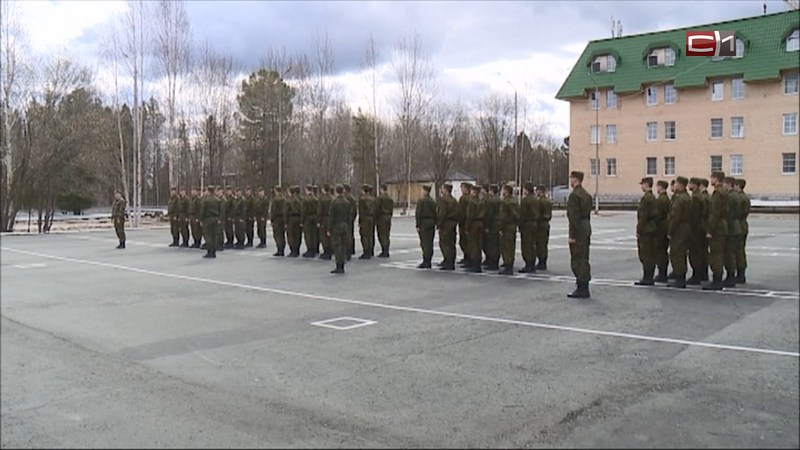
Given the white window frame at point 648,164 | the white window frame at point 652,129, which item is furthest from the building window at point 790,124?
the white window frame at point 648,164

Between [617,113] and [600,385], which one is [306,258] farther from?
[600,385]

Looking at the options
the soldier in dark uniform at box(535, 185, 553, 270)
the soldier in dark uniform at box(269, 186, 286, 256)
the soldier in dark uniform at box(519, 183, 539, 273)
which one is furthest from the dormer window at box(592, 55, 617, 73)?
the soldier in dark uniform at box(269, 186, 286, 256)

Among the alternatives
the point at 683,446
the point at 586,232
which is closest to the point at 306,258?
the point at 586,232

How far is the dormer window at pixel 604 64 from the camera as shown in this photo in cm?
605

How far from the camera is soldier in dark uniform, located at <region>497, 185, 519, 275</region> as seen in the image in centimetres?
1259

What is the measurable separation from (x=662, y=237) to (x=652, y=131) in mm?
5010

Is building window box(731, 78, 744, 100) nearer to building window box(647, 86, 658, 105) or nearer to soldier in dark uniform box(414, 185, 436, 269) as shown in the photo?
building window box(647, 86, 658, 105)

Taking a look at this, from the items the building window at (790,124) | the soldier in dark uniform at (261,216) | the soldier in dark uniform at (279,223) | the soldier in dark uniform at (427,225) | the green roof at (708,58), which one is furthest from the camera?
the soldier in dark uniform at (261,216)

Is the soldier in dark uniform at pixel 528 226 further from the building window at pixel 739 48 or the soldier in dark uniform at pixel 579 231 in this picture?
the building window at pixel 739 48

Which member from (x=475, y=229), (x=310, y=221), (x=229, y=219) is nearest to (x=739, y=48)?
(x=475, y=229)

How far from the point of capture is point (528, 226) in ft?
42.3

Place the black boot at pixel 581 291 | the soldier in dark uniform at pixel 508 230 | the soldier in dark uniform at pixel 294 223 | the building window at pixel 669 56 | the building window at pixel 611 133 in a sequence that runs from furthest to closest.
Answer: the soldier in dark uniform at pixel 294 223
the soldier in dark uniform at pixel 508 230
the black boot at pixel 581 291
the building window at pixel 611 133
the building window at pixel 669 56

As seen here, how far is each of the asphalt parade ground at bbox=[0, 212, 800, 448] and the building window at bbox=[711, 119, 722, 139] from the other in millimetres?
897

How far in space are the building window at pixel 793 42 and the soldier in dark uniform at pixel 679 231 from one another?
797 centimetres
